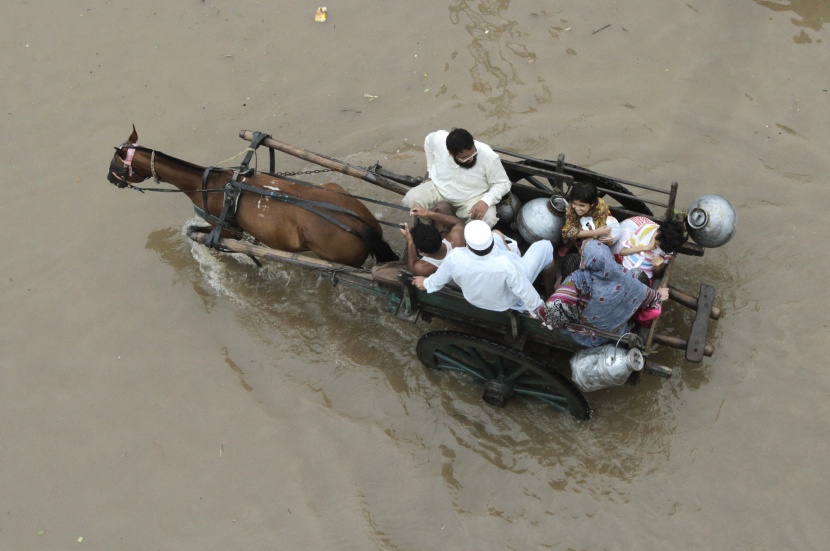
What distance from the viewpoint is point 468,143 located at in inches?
144

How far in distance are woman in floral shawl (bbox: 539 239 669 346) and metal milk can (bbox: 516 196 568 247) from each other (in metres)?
0.50

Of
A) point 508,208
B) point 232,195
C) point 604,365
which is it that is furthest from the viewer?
point 232,195

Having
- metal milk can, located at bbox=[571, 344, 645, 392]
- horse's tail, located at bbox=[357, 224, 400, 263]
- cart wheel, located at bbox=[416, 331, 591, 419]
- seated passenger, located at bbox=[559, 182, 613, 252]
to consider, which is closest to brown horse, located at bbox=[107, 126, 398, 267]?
horse's tail, located at bbox=[357, 224, 400, 263]

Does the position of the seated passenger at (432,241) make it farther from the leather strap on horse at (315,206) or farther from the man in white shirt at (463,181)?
the leather strap on horse at (315,206)

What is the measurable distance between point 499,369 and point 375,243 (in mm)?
1240

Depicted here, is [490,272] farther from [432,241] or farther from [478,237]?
[432,241]

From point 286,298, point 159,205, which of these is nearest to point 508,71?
point 286,298

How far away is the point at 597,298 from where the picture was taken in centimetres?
330

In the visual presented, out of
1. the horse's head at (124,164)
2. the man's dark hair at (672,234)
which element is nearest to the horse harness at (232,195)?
the horse's head at (124,164)

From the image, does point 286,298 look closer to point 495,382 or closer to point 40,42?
point 495,382

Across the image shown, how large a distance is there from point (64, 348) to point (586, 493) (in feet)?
14.6

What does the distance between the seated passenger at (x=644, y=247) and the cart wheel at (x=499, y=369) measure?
84 cm

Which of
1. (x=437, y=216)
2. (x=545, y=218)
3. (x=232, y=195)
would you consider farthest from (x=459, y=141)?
(x=232, y=195)

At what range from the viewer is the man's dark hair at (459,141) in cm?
363
